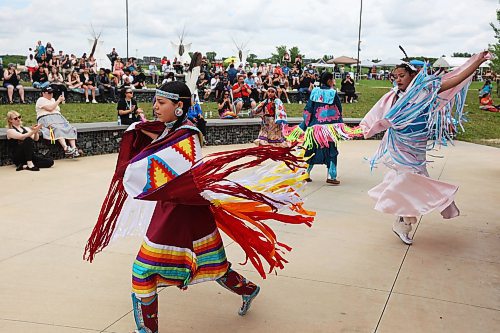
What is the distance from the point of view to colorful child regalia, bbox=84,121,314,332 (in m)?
3.25

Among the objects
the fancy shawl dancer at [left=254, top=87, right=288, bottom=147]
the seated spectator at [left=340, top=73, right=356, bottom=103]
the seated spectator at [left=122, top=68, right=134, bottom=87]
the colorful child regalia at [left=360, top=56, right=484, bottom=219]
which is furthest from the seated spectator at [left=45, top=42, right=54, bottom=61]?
the colorful child regalia at [left=360, top=56, right=484, bottom=219]

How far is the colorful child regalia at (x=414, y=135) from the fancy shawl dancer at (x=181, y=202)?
204 cm

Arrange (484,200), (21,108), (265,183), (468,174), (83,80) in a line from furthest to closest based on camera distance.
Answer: (83,80) → (21,108) → (468,174) → (484,200) → (265,183)

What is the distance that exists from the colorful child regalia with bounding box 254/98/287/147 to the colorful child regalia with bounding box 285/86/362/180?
3.99 feet

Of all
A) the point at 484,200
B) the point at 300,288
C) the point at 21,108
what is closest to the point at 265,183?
the point at 300,288

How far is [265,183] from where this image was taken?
3693 millimetres

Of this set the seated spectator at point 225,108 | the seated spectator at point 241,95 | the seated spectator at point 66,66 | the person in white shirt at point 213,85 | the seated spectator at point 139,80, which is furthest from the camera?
the seated spectator at point 66,66

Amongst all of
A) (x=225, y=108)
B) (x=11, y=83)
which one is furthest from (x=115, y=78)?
(x=225, y=108)

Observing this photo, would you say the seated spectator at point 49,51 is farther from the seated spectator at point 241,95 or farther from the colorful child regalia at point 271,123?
the colorful child regalia at point 271,123

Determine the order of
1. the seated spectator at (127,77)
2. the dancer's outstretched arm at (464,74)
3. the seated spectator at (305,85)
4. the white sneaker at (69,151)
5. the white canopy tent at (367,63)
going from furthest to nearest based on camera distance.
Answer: the white canopy tent at (367,63), the seated spectator at (305,85), the seated spectator at (127,77), the white sneaker at (69,151), the dancer's outstretched arm at (464,74)

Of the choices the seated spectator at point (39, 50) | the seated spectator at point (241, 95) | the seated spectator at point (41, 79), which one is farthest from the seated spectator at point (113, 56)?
the seated spectator at point (241, 95)

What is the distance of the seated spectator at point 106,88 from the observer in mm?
19797

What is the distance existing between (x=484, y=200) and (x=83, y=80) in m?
15.6

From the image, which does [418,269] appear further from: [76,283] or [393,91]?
[76,283]
